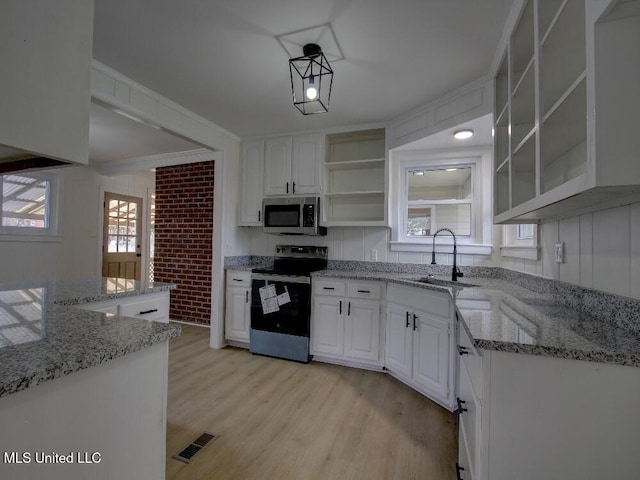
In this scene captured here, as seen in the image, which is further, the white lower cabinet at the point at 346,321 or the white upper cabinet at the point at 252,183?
the white upper cabinet at the point at 252,183

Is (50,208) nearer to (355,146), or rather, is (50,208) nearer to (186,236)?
(186,236)

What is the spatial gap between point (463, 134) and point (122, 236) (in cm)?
544

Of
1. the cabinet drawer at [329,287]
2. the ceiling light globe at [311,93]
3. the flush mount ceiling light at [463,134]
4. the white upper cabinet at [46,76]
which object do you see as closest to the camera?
the white upper cabinet at [46,76]

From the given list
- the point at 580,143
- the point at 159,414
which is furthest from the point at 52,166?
the point at 580,143

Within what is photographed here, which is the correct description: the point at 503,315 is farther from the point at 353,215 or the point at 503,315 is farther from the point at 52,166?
the point at 353,215

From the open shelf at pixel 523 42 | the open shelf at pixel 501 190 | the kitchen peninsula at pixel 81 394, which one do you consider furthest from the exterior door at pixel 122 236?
the open shelf at pixel 523 42

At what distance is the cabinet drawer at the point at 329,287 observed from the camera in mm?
2904

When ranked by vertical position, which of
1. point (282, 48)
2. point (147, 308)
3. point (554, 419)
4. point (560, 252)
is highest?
point (282, 48)

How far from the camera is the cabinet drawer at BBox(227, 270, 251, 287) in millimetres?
3340

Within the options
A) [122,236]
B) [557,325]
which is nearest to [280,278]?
[557,325]

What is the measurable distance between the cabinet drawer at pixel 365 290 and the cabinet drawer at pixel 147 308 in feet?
5.23

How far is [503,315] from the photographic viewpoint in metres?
1.27

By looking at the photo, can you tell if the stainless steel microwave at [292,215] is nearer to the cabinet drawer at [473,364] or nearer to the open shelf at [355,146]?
the open shelf at [355,146]

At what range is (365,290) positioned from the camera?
2.81 meters
